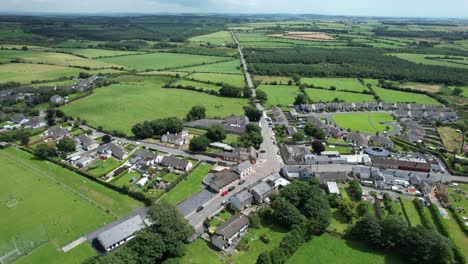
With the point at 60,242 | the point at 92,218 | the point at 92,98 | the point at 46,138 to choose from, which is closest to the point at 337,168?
the point at 92,218

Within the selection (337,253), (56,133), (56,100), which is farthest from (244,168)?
(56,100)

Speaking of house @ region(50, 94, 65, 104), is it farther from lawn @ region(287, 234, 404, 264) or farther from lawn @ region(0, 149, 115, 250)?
lawn @ region(287, 234, 404, 264)

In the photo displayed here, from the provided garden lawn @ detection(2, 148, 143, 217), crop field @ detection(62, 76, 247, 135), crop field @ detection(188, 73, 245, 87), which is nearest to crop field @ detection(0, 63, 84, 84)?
crop field @ detection(62, 76, 247, 135)

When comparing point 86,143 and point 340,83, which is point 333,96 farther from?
point 86,143

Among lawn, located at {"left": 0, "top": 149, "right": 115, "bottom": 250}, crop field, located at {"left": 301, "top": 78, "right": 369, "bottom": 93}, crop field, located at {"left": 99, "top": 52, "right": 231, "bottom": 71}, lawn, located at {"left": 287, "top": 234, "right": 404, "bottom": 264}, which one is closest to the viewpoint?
lawn, located at {"left": 287, "top": 234, "right": 404, "bottom": 264}

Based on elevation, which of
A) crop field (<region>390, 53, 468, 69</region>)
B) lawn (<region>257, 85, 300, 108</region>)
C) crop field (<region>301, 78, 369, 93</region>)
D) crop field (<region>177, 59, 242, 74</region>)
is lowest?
lawn (<region>257, 85, 300, 108</region>)

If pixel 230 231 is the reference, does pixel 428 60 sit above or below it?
above

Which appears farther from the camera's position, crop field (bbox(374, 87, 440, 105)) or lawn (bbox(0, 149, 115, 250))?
crop field (bbox(374, 87, 440, 105))

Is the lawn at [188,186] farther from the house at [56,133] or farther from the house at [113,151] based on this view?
the house at [56,133]
